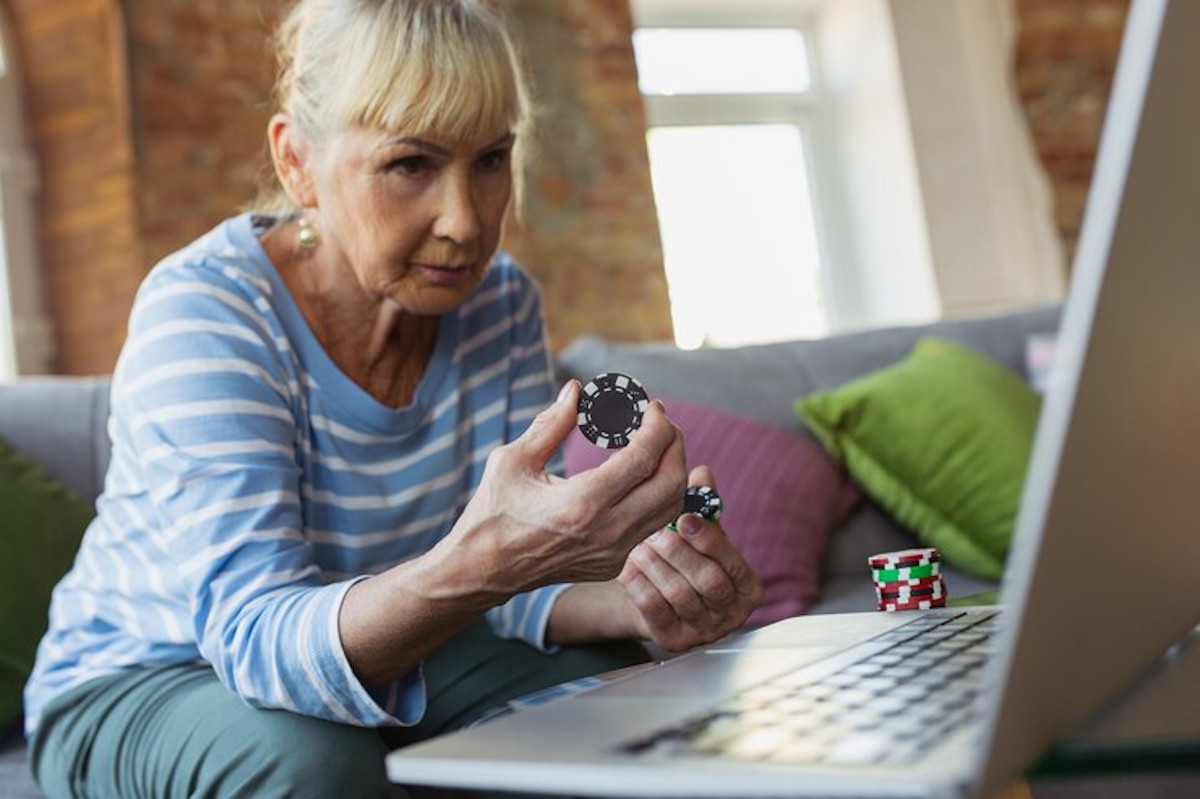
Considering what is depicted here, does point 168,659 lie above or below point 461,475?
below

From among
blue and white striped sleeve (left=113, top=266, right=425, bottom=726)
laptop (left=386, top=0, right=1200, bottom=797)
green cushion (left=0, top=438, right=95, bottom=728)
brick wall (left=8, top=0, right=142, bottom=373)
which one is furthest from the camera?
brick wall (left=8, top=0, right=142, bottom=373)

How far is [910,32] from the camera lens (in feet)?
14.9

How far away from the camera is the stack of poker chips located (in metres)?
1.07

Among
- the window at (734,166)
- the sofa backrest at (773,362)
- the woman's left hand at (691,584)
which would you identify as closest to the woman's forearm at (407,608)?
the woman's left hand at (691,584)

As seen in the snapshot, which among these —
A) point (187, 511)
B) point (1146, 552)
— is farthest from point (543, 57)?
point (1146, 552)

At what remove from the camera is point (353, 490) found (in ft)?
4.18

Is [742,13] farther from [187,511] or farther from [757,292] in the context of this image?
[187,511]

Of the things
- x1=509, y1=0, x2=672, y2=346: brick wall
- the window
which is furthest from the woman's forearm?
the window

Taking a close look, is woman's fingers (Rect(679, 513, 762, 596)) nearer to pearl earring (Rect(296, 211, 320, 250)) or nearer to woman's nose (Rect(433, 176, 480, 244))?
woman's nose (Rect(433, 176, 480, 244))

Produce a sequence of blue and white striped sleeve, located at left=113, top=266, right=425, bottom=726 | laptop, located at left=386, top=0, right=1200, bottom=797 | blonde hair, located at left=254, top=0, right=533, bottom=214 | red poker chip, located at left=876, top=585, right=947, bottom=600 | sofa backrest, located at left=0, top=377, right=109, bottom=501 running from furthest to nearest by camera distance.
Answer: sofa backrest, located at left=0, top=377, right=109, bottom=501
blonde hair, located at left=254, top=0, right=533, bottom=214
red poker chip, located at left=876, top=585, right=947, bottom=600
blue and white striped sleeve, located at left=113, top=266, right=425, bottom=726
laptop, located at left=386, top=0, right=1200, bottom=797

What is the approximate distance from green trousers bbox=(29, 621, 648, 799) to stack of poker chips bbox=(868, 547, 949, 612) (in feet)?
1.10

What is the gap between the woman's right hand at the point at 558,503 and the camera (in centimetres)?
87

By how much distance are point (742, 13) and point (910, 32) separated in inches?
24.1

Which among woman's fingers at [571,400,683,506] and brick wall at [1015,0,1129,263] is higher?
brick wall at [1015,0,1129,263]
